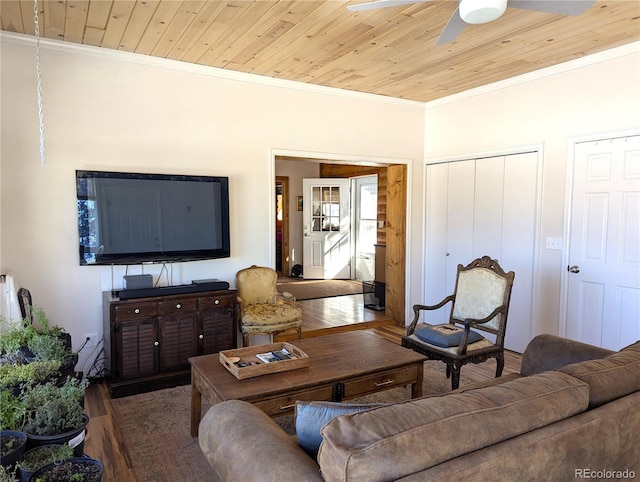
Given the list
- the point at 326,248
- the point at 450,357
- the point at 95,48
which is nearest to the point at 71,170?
the point at 95,48

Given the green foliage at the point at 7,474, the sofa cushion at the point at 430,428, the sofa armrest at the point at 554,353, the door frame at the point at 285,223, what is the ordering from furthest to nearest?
the door frame at the point at 285,223
the sofa armrest at the point at 554,353
the green foliage at the point at 7,474
the sofa cushion at the point at 430,428

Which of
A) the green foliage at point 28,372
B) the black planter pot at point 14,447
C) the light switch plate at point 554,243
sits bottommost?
the black planter pot at point 14,447

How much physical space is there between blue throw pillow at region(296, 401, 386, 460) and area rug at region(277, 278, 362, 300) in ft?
17.7

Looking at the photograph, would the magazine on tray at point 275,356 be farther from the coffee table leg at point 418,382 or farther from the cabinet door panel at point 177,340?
the cabinet door panel at point 177,340

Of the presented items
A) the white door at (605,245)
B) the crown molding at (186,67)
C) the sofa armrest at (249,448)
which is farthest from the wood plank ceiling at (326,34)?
the sofa armrest at (249,448)

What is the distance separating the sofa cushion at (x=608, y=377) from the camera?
5.10 ft

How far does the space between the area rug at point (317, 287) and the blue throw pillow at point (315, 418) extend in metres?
5.38

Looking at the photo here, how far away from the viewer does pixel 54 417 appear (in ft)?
5.70

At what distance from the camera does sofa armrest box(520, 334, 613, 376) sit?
229 cm

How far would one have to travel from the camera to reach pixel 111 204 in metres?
3.49

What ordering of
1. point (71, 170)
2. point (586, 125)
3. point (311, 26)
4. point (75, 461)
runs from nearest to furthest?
point (75, 461) → point (311, 26) → point (71, 170) → point (586, 125)

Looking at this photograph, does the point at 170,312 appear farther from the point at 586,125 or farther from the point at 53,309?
the point at 586,125

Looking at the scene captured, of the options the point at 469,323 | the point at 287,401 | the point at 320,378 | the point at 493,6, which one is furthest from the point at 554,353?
the point at 493,6

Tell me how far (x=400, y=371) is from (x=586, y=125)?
8.99ft
